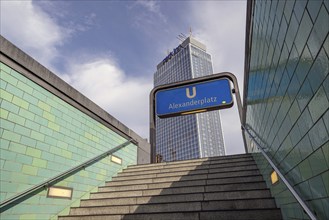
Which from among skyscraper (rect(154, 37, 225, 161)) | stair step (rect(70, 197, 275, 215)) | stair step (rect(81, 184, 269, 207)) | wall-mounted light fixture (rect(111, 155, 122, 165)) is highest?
skyscraper (rect(154, 37, 225, 161))

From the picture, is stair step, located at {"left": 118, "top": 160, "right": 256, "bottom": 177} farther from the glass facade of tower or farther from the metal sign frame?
the glass facade of tower

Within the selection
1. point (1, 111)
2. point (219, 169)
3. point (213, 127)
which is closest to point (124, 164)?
point (219, 169)

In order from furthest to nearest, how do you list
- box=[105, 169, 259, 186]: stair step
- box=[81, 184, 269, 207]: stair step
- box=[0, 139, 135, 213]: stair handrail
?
1. box=[105, 169, 259, 186]: stair step
2. box=[81, 184, 269, 207]: stair step
3. box=[0, 139, 135, 213]: stair handrail

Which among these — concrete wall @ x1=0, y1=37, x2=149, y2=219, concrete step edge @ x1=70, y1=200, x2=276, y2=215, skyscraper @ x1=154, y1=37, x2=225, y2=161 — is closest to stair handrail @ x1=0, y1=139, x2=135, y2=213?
concrete wall @ x1=0, y1=37, x2=149, y2=219

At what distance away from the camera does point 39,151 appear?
413cm

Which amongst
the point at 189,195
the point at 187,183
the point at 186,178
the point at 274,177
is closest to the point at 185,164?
the point at 186,178

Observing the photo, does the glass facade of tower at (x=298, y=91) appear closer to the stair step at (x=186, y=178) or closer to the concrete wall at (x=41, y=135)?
the stair step at (x=186, y=178)

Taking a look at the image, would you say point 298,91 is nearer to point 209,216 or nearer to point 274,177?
point 274,177

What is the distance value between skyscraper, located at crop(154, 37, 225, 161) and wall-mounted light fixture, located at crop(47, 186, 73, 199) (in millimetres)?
91649

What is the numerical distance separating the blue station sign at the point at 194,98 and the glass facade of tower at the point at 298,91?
17.3ft

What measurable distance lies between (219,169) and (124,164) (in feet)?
10.3

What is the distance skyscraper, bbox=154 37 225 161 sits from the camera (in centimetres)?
10062

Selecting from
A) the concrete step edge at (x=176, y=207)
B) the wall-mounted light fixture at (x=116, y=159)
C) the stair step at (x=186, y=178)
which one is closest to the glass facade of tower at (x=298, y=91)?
the concrete step edge at (x=176, y=207)

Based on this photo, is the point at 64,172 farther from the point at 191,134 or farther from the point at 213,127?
the point at 213,127
